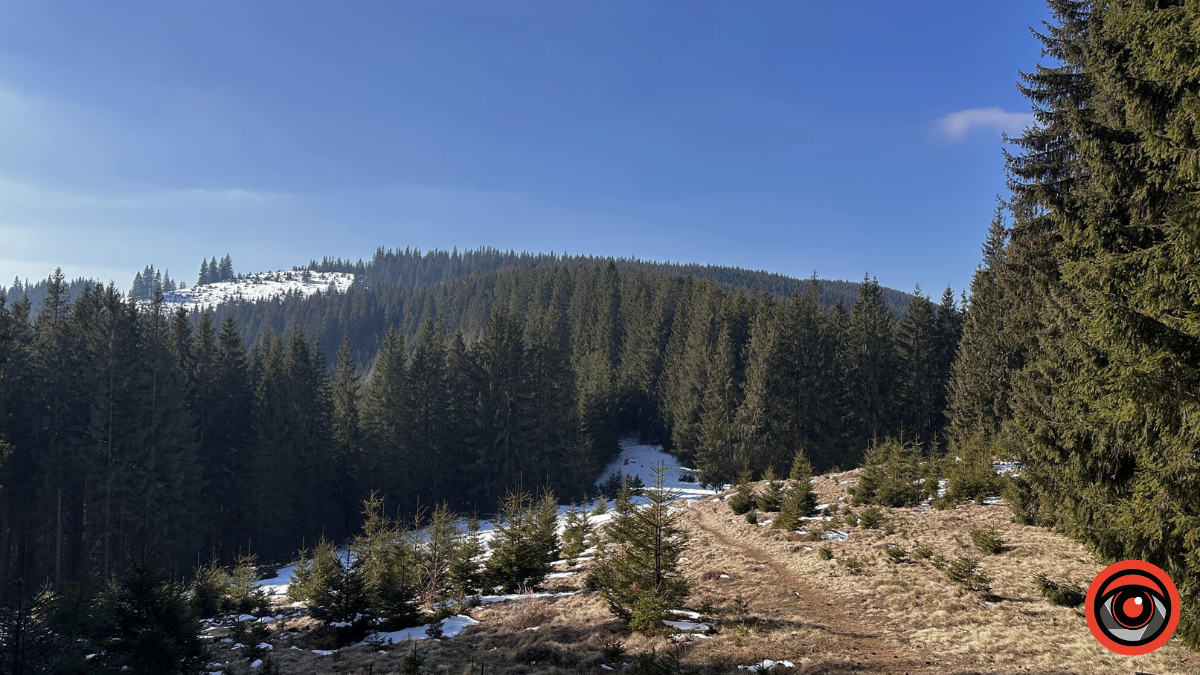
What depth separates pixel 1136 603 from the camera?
5910 mm

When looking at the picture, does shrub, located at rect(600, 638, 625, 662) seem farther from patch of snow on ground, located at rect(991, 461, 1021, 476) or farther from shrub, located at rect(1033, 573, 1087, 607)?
patch of snow on ground, located at rect(991, 461, 1021, 476)

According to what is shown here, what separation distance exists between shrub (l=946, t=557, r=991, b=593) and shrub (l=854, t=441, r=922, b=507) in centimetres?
736

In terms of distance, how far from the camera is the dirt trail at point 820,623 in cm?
841

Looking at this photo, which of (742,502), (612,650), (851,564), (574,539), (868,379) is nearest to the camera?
(612,650)

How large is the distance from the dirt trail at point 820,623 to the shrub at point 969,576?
7.99ft

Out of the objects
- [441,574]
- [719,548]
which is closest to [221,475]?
[441,574]

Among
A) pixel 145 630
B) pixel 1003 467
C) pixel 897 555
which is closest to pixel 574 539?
pixel 897 555

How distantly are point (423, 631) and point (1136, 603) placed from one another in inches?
574

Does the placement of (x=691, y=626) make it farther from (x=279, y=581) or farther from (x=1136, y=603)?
(x=279, y=581)

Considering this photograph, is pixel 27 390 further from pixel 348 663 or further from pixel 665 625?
pixel 665 625

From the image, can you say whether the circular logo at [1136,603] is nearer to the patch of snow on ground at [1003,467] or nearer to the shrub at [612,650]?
the shrub at [612,650]

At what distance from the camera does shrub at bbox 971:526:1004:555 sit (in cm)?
1288

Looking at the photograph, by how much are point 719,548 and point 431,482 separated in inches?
1422

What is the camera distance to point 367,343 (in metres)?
168
